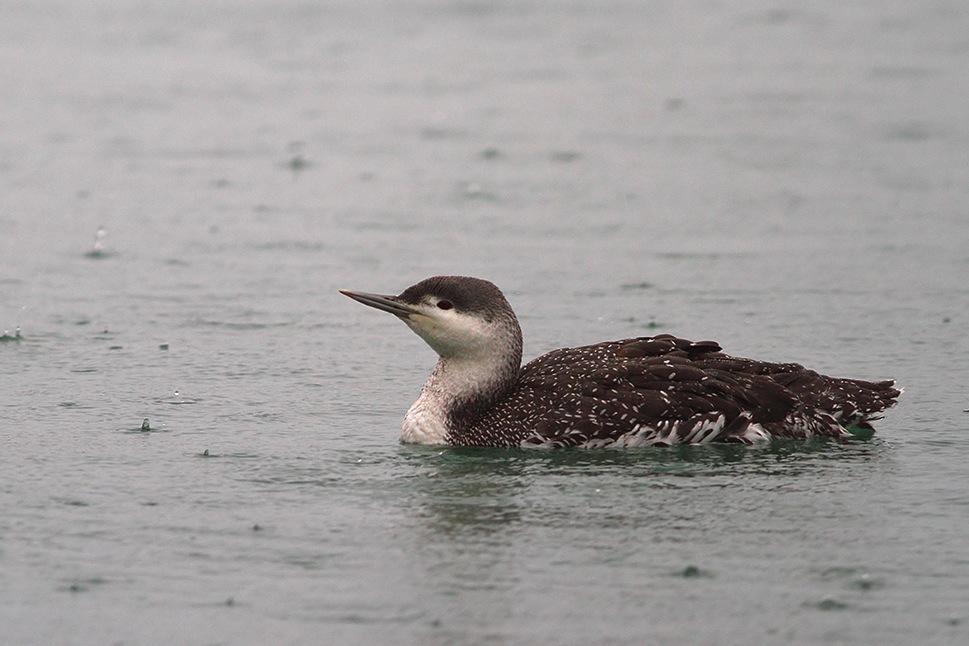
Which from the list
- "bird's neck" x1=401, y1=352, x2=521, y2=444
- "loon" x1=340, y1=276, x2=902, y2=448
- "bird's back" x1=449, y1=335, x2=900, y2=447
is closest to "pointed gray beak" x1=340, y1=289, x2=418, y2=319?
"loon" x1=340, y1=276, x2=902, y2=448

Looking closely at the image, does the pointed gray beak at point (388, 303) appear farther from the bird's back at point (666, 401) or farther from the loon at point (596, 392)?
the bird's back at point (666, 401)

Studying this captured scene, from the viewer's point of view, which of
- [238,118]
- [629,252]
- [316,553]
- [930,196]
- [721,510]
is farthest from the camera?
[238,118]

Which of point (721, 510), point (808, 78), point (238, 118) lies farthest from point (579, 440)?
point (808, 78)

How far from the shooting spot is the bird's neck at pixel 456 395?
7.41 m

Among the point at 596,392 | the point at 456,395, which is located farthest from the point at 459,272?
the point at 596,392

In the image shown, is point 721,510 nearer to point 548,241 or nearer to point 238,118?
point 548,241

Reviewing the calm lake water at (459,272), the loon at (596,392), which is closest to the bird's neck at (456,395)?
the loon at (596,392)

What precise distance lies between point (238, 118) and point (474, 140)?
90.2 inches

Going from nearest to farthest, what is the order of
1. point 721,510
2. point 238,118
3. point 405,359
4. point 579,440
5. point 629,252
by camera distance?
point 721,510 → point 579,440 → point 405,359 → point 629,252 → point 238,118

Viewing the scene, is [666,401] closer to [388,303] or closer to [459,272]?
[388,303]

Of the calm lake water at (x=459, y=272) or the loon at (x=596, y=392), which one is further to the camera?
the loon at (x=596, y=392)

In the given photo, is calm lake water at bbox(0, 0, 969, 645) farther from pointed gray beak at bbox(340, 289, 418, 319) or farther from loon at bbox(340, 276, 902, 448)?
pointed gray beak at bbox(340, 289, 418, 319)

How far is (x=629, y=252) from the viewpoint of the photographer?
10.9m

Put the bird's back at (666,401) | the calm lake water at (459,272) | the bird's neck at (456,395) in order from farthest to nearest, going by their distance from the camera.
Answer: the bird's neck at (456,395) → the bird's back at (666,401) → the calm lake water at (459,272)
